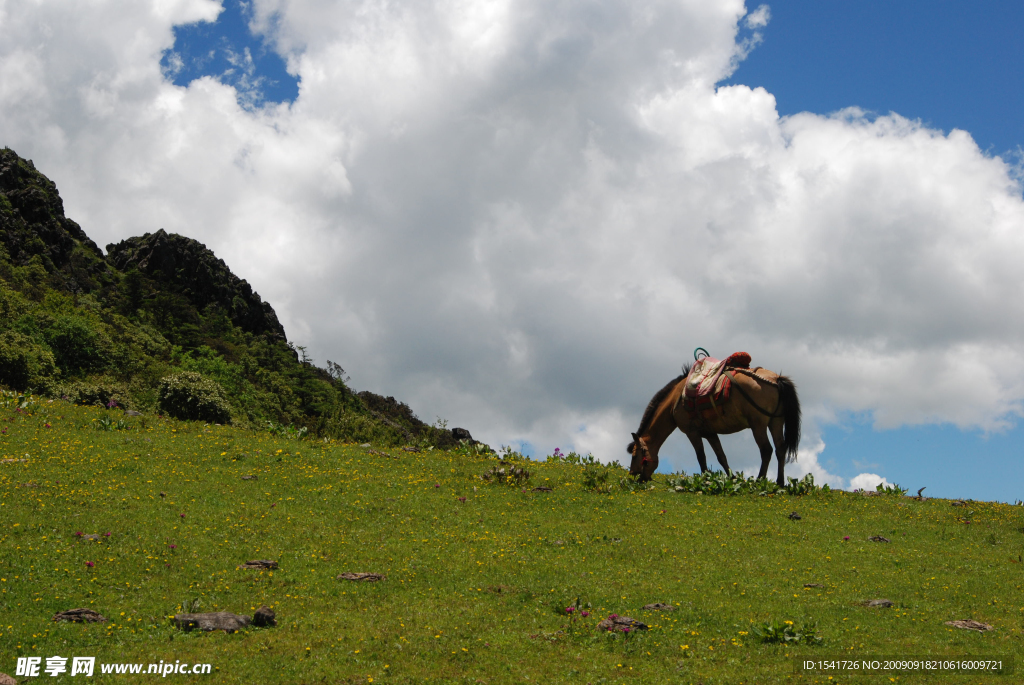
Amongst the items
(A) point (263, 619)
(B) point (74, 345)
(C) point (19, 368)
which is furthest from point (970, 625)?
(B) point (74, 345)

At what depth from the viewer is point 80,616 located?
1136cm

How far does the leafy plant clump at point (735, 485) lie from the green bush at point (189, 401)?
18986 mm

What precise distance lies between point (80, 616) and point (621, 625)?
27.7 ft

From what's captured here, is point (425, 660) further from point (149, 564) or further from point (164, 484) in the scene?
point (164, 484)

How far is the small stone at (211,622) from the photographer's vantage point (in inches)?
434

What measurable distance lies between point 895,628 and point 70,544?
15178 millimetres

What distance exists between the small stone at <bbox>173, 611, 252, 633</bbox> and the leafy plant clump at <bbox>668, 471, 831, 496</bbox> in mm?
15110

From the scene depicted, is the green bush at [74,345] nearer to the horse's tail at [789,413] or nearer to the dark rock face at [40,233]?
the dark rock face at [40,233]

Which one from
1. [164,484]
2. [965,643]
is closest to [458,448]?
[164,484]

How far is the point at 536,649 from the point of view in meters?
10.9

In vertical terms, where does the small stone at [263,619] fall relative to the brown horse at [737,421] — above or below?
below

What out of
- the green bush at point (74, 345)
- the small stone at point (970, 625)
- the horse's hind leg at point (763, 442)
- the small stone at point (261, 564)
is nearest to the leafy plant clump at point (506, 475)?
the horse's hind leg at point (763, 442)

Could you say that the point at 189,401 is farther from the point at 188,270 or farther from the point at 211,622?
the point at 188,270

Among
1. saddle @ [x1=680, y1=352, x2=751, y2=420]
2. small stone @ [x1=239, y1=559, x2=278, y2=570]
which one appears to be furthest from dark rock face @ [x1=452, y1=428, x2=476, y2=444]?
small stone @ [x1=239, y1=559, x2=278, y2=570]
